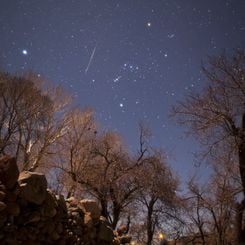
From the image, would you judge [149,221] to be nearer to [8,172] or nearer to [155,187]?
[155,187]

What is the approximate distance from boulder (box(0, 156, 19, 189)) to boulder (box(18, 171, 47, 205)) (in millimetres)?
263

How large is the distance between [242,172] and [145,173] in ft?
35.9

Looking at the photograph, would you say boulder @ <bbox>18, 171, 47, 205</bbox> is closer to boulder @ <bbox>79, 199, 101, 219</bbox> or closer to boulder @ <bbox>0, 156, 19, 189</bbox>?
boulder @ <bbox>0, 156, 19, 189</bbox>

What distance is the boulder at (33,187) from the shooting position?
669 cm

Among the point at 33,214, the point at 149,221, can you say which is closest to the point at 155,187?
the point at 149,221

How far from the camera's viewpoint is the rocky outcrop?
6285mm

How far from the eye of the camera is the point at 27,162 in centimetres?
1705

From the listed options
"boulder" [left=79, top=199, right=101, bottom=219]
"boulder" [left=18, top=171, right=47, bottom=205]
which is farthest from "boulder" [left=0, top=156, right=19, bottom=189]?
"boulder" [left=79, top=199, right=101, bottom=219]

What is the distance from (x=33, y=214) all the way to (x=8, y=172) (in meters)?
1.13

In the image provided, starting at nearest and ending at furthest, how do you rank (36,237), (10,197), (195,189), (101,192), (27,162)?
(10,197), (36,237), (27,162), (101,192), (195,189)

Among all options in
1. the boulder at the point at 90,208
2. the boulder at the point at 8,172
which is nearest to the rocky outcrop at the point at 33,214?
the boulder at the point at 8,172

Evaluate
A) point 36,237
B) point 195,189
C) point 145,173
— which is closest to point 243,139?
point 36,237

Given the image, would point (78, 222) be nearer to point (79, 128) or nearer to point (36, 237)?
point (36, 237)

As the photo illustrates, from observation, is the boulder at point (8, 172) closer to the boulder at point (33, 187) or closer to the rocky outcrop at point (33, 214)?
the rocky outcrop at point (33, 214)
